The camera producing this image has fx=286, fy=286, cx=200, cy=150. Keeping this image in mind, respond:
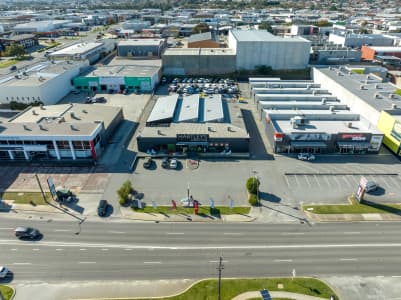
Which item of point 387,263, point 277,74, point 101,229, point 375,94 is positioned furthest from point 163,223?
point 277,74

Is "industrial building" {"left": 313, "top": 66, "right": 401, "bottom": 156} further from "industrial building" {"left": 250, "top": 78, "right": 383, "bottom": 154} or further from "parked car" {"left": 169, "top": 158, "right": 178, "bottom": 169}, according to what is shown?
"parked car" {"left": 169, "top": 158, "right": 178, "bottom": 169}

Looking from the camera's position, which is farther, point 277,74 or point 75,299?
point 277,74

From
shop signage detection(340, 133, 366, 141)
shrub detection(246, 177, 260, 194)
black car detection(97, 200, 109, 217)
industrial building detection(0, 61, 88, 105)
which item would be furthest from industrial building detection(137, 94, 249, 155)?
industrial building detection(0, 61, 88, 105)

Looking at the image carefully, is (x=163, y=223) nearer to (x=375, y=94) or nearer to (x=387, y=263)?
(x=387, y=263)

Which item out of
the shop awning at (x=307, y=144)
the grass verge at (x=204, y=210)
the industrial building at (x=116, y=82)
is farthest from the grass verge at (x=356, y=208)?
the industrial building at (x=116, y=82)

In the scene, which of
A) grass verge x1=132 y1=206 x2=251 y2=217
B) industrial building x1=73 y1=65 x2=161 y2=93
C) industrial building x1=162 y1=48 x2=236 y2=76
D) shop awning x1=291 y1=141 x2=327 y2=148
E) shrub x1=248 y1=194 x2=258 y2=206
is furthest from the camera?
industrial building x1=162 y1=48 x2=236 y2=76

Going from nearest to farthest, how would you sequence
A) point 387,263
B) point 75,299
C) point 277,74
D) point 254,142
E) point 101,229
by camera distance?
point 75,299 → point 387,263 → point 101,229 → point 254,142 → point 277,74
